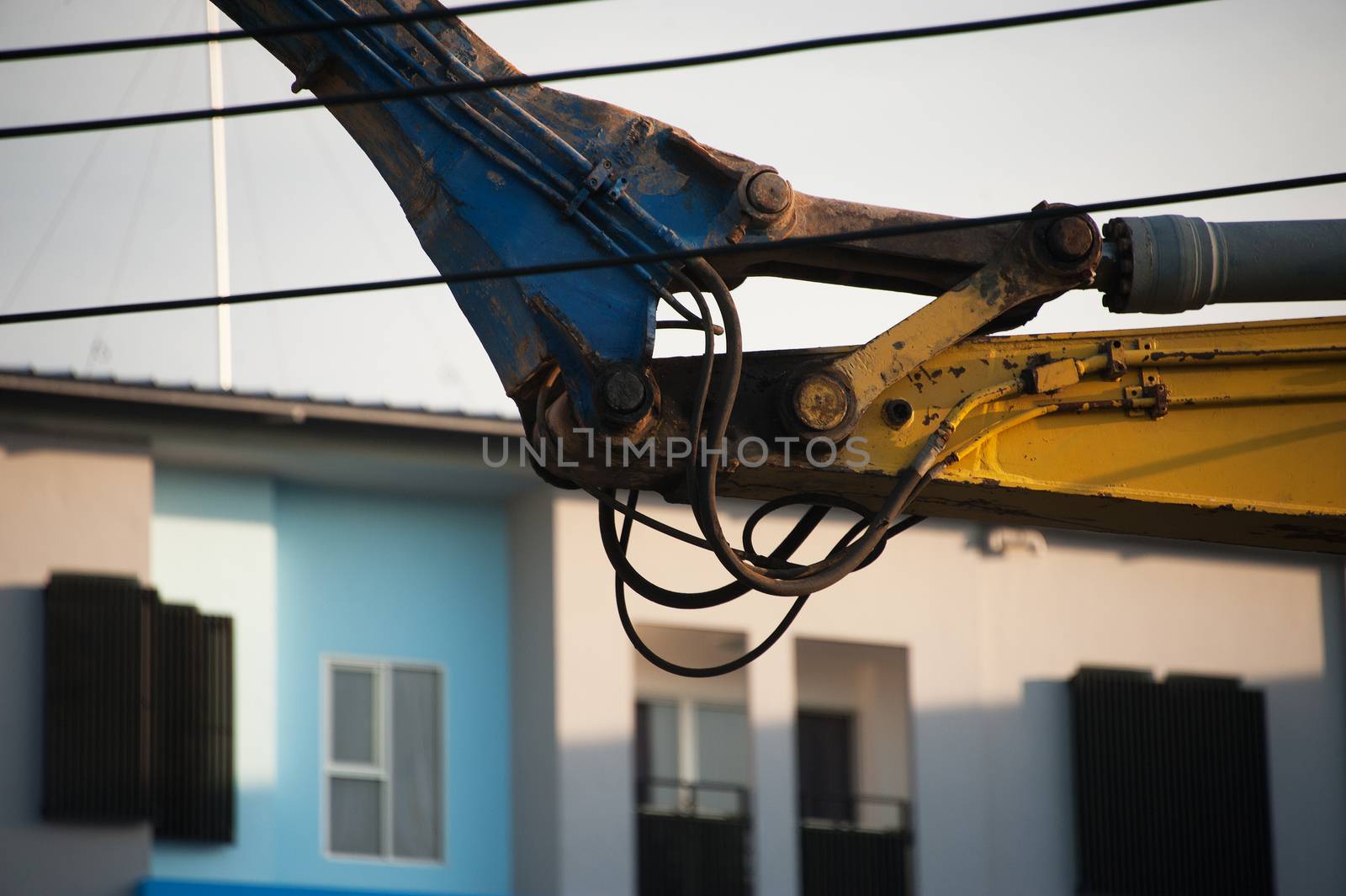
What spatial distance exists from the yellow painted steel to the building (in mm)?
10565

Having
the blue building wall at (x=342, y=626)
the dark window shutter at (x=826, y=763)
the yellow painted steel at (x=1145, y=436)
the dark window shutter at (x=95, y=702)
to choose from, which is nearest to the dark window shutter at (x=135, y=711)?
the dark window shutter at (x=95, y=702)

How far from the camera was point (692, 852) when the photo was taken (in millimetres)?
18766

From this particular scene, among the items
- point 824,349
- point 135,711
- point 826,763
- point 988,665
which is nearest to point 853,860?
point 988,665

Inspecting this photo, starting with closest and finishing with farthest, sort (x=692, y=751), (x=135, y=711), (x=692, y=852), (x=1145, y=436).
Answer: (x=1145, y=436)
(x=135, y=711)
(x=692, y=852)
(x=692, y=751)

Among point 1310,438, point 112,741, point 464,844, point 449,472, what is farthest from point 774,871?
point 1310,438

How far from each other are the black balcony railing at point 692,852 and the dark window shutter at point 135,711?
3.68 meters

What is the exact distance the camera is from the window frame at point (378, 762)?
18.4 meters

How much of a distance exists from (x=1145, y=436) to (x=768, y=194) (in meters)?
1.54

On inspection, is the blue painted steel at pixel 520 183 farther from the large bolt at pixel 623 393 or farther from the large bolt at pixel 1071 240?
the large bolt at pixel 1071 240

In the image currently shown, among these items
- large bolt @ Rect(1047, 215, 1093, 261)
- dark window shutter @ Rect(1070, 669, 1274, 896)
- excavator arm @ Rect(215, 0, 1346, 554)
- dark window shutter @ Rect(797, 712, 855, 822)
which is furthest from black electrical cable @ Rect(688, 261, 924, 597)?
dark window shutter @ Rect(797, 712, 855, 822)

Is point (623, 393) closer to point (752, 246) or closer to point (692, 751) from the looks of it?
point (752, 246)

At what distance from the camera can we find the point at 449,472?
18.7 meters

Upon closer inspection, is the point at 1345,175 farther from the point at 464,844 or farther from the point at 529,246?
the point at 464,844

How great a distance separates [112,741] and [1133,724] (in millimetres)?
9342
